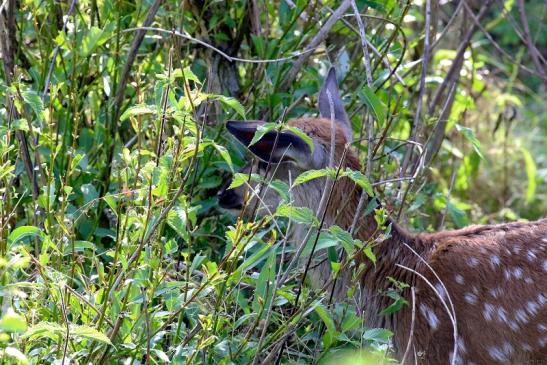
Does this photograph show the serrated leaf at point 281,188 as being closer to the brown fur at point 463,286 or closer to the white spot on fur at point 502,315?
the brown fur at point 463,286

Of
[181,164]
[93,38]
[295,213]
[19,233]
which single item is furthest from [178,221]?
[93,38]

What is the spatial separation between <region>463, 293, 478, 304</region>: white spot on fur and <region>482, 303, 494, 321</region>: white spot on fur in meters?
0.04

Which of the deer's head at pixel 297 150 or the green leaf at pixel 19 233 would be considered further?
the deer's head at pixel 297 150

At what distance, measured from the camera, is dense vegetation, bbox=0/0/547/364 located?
120 inches

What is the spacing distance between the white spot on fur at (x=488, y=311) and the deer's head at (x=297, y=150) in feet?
2.36

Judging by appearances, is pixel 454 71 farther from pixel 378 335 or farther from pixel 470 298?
pixel 378 335

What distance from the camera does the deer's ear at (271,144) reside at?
Answer: 3721 mm

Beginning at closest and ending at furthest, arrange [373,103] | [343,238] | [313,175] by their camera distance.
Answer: [313,175]
[343,238]
[373,103]

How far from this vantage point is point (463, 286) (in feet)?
12.8

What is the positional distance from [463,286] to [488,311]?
0.13 metres

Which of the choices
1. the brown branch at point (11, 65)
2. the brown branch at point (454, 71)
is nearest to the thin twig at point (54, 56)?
the brown branch at point (11, 65)

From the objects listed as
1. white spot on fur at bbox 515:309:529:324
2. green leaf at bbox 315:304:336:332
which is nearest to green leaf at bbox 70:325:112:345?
green leaf at bbox 315:304:336:332

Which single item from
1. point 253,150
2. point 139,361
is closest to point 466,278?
point 253,150

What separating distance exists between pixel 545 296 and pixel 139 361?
1.59m
